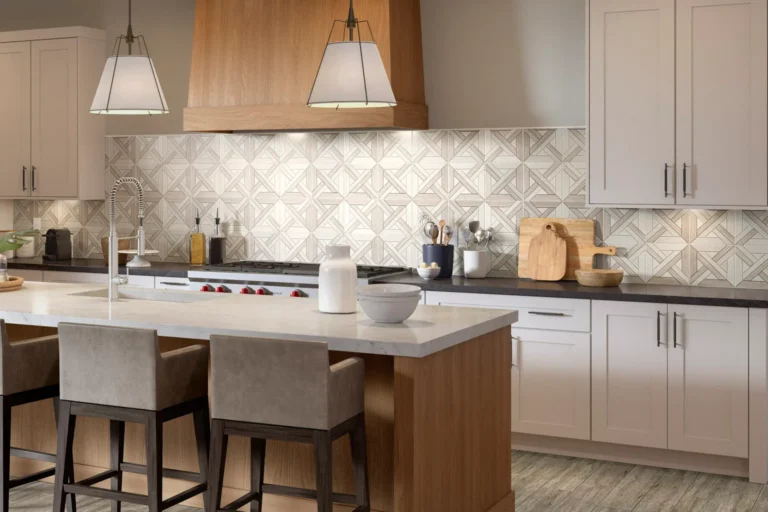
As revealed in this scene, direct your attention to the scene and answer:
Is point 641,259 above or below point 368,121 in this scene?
below

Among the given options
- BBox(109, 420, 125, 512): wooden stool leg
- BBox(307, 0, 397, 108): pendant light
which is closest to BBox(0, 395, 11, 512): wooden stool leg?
BBox(109, 420, 125, 512): wooden stool leg

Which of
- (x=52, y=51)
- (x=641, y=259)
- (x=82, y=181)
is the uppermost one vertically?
(x=52, y=51)

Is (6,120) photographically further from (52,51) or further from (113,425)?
(113,425)

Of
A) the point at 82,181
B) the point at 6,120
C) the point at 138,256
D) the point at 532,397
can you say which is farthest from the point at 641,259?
the point at 6,120

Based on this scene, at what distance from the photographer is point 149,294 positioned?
4750 mm

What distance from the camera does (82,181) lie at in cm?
677

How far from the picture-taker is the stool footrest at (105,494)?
3.53m

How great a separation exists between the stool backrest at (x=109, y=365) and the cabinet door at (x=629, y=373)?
257 cm

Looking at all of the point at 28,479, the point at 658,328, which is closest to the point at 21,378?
the point at 28,479

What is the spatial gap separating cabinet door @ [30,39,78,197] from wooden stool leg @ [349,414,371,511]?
4105 millimetres

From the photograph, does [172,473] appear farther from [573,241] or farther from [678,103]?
[678,103]

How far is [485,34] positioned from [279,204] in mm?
1754

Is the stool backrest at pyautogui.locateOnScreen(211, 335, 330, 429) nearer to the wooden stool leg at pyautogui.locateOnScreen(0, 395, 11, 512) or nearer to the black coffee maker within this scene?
the wooden stool leg at pyautogui.locateOnScreen(0, 395, 11, 512)

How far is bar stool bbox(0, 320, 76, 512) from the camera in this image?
372 cm
